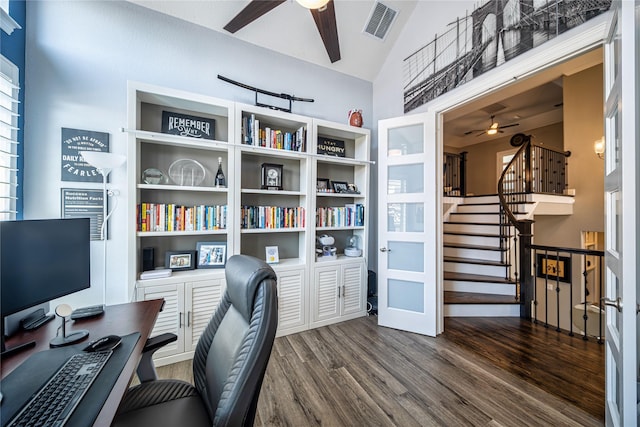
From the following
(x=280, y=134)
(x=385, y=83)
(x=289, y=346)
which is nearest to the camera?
(x=289, y=346)

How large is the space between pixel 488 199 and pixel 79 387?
18.2 feet

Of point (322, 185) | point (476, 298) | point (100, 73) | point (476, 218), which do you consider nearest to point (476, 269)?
point (476, 298)

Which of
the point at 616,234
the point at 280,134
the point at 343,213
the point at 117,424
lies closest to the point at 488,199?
the point at 343,213

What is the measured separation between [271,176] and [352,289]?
1660 millimetres

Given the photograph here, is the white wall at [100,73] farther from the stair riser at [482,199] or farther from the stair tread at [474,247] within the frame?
the stair riser at [482,199]

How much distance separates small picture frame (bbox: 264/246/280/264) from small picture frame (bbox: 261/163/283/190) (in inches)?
26.0

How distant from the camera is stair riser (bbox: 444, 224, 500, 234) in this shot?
156 inches

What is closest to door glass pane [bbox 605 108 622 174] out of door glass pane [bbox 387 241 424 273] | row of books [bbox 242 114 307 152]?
door glass pane [bbox 387 241 424 273]

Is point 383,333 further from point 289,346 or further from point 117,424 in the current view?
point 117,424

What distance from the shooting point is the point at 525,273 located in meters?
2.99

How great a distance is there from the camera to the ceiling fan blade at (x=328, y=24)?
1.93 meters

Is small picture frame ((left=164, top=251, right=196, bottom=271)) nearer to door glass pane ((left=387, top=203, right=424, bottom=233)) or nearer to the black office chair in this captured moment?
the black office chair

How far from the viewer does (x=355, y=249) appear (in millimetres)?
3066

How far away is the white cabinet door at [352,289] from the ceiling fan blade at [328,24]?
2.37 m
